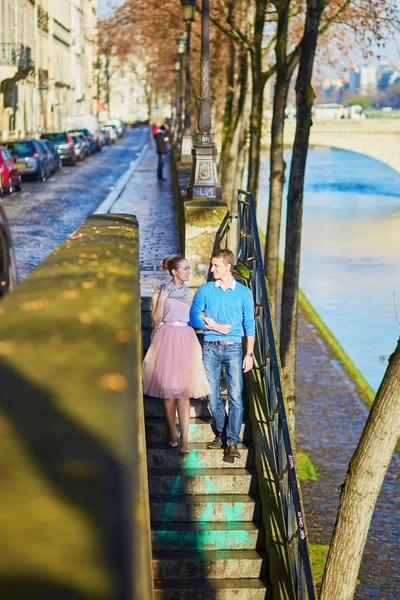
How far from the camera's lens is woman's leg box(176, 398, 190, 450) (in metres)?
8.52

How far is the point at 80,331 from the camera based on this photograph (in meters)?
1.79

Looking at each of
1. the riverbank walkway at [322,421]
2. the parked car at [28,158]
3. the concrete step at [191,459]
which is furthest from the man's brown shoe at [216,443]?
the parked car at [28,158]

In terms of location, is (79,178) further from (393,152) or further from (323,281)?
(393,152)

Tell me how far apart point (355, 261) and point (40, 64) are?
27.5m

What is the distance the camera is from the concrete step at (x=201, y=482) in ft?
29.2

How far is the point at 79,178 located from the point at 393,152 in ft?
148

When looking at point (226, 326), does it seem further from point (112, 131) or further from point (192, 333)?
point (112, 131)

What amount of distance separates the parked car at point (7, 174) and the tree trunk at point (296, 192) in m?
18.4

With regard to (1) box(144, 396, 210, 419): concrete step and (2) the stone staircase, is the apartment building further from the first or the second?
(2) the stone staircase

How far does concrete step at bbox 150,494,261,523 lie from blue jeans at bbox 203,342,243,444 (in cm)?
49

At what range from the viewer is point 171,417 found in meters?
8.76

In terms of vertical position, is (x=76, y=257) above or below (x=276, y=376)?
above

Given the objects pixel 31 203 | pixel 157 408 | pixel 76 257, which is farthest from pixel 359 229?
pixel 76 257

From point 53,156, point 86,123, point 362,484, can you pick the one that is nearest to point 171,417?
point 362,484
